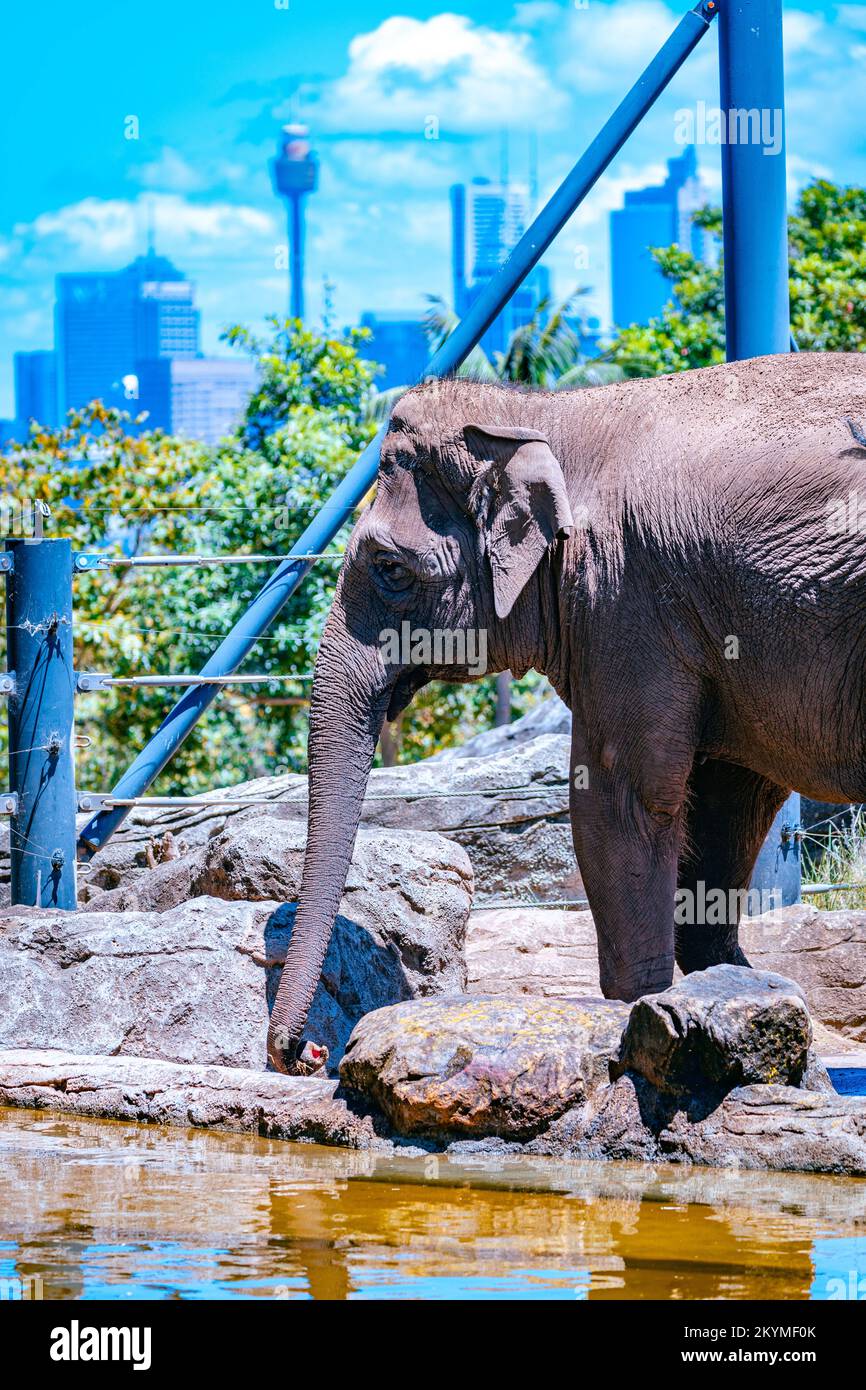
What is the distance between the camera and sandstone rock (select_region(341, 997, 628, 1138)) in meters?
5.70

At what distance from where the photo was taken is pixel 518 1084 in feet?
18.7

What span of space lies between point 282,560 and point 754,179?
9.57 ft

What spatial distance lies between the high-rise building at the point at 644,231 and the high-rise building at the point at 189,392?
105 feet

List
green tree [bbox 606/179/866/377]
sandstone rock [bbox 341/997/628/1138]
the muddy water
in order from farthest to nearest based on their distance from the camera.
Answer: green tree [bbox 606/179/866/377], sandstone rock [bbox 341/997/628/1138], the muddy water

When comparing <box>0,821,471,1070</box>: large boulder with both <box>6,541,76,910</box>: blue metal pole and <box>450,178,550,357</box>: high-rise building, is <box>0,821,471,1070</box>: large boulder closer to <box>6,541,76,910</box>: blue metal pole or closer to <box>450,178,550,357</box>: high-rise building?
<box>6,541,76,910</box>: blue metal pole

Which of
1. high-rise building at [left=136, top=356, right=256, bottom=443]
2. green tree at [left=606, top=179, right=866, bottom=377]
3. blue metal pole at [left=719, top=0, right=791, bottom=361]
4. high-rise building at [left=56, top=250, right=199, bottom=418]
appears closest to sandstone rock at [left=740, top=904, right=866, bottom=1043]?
blue metal pole at [left=719, top=0, right=791, bottom=361]

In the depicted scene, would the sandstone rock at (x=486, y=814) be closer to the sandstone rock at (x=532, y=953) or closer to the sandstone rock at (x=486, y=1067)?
the sandstone rock at (x=532, y=953)

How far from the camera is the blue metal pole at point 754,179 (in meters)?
8.90

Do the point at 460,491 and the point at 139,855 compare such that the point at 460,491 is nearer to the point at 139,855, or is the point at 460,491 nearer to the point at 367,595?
the point at 367,595

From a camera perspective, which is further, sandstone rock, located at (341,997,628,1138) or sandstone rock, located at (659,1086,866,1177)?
sandstone rock, located at (341,997,628,1138)

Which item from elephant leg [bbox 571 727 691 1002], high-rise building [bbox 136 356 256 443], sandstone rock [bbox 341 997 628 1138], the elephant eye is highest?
high-rise building [bbox 136 356 256 443]

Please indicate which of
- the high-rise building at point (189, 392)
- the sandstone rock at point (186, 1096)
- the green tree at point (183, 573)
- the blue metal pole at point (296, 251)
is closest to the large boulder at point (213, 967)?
the sandstone rock at point (186, 1096)

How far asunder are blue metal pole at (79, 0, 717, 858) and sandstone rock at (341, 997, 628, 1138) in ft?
9.60
